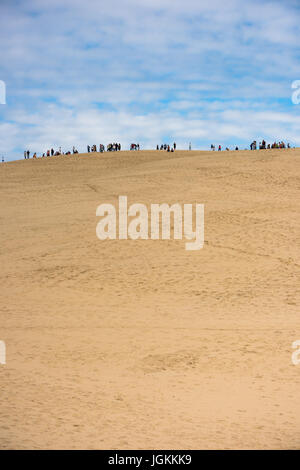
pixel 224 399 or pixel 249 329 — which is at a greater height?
pixel 249 329

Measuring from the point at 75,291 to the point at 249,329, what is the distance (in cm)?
542

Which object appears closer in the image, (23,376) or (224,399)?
(224,399)

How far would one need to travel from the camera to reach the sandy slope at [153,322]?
7.45 m

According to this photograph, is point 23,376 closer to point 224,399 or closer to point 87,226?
point 224,399

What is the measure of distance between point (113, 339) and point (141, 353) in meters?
1.14

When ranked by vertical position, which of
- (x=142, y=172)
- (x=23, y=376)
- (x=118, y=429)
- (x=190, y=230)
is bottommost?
(x=118, y=429)

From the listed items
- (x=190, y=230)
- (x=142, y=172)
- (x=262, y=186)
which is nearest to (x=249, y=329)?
(x=190, y=230)

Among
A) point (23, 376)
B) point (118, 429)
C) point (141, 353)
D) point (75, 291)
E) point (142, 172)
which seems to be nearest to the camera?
point (118, 429)

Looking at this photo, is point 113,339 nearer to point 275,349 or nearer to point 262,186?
point 275,349

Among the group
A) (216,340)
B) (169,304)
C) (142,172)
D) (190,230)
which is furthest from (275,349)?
(142,172)

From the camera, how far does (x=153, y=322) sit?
519 inches

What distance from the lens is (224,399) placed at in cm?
850

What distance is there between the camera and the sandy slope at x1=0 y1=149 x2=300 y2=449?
745 cm
